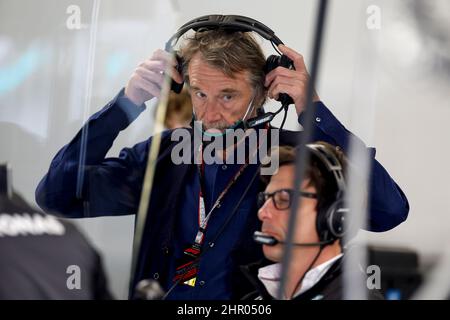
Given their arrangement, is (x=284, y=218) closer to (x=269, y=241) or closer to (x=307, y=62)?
(x=269, y=241)

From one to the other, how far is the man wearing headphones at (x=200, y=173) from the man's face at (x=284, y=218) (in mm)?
51

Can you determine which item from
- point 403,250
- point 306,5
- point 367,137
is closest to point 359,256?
point 403,250

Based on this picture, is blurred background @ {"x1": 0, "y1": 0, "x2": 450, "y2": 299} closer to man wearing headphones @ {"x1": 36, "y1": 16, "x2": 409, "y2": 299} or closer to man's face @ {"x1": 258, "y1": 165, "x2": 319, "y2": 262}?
man wearing headphones @ {"x1": 36, "y1": 16, "x2": 409, "y2": 299}

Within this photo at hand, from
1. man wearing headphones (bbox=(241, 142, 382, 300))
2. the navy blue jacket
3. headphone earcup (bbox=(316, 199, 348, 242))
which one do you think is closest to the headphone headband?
the navy blue jacket

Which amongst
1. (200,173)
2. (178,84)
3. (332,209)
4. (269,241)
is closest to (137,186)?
(200,173)

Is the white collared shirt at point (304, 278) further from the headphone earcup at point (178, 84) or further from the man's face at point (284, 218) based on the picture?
the headphone earcup at point (178, 84)

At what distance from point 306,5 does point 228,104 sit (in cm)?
29

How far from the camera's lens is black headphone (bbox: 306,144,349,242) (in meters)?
1.95

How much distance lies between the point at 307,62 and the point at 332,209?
1.14 feet

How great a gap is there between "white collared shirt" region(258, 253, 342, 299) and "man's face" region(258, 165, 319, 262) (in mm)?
25

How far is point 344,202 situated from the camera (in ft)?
6.42

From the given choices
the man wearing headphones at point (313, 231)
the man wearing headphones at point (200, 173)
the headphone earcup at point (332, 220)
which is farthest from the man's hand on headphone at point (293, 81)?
the headphone earcup at point (332, 220)

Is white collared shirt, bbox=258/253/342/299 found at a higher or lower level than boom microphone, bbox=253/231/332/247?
lower

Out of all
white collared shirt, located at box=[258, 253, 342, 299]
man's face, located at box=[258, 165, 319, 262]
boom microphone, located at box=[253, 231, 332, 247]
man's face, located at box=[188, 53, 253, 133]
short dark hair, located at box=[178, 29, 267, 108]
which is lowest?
white collared shirt, located at box=[258, 253, 342, 299]
